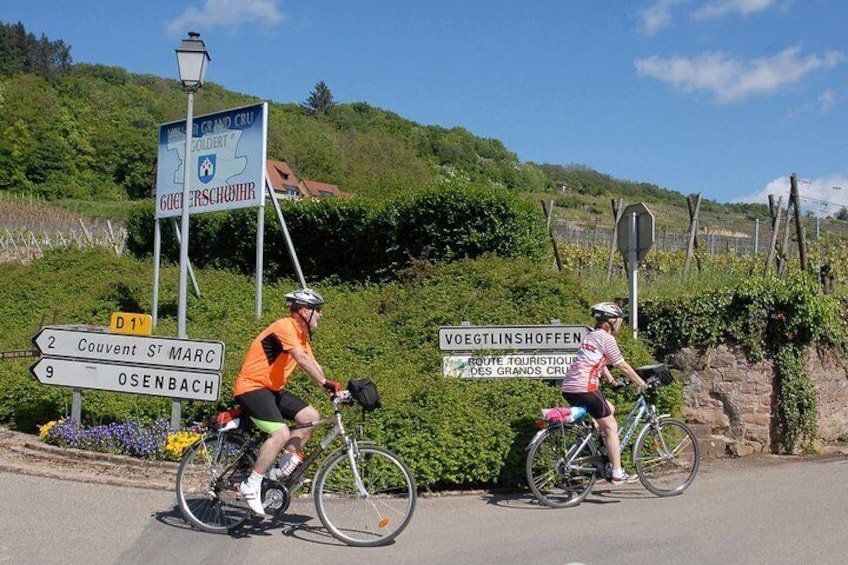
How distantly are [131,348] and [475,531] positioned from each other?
433 centimetres

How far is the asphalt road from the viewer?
19.4 feet

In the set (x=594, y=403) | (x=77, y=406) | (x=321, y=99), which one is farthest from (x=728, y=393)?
(x=321, y=99)

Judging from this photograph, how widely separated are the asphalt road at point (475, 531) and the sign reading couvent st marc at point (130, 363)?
1.19 m

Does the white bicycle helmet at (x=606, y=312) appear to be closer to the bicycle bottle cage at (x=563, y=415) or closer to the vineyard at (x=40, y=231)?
the bicycle bottle cage at (x=563, y=415)

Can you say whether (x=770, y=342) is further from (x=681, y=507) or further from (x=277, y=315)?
(x=277, y=315)

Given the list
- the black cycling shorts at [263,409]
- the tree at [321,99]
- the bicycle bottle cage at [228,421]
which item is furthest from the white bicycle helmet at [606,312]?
the tree at [321,99]

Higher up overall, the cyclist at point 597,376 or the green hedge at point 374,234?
the green hedge at point 374,234

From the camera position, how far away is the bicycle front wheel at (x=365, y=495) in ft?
20.2

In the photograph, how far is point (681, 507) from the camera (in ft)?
24.7

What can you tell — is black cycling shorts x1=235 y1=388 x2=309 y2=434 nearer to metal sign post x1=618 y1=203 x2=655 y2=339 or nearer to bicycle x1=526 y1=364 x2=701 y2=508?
bicycle x1=526 y1=364 x2=701 y2=508

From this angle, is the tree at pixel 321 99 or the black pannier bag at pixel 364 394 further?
the tree at pixel 321 99

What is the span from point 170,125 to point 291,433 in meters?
9.85

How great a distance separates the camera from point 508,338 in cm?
938

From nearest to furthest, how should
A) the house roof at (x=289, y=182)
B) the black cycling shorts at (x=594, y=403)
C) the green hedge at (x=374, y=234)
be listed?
the black cycling shorts at (x=594, y=403) → the green hedge at (x=374, y=234) → the house roof at (x=289, y=182)
